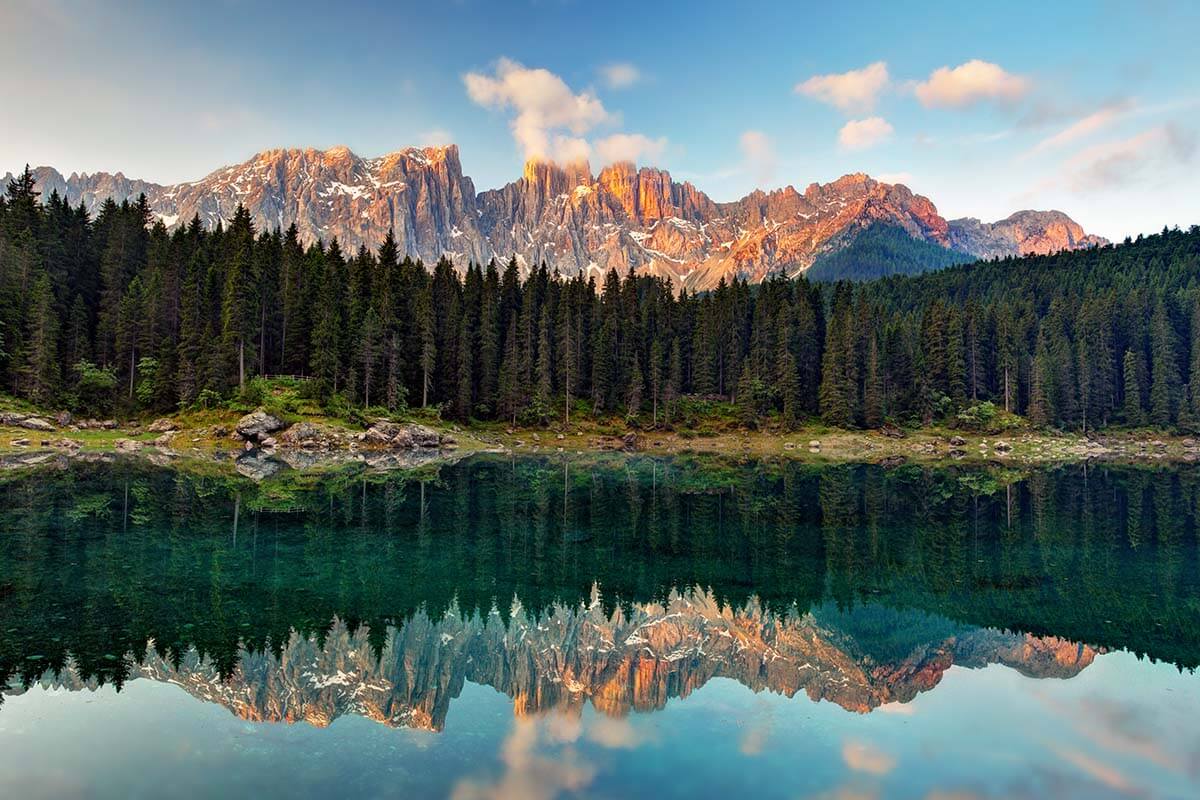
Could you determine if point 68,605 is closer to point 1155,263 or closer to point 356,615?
point 356,615

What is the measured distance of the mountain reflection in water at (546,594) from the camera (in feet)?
48.9

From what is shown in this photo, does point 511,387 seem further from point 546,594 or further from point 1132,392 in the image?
point 1132,392

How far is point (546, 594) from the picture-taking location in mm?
21984

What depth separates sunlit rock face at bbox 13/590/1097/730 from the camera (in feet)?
44.7

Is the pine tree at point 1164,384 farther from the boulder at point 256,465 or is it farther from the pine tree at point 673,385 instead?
the boulder at point 256,465

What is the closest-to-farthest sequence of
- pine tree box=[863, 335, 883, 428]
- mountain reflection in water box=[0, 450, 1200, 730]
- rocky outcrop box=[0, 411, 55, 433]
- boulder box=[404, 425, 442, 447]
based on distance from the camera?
mountain reflection in water box=[0, 450, 1200, 730] < rocky outcrop box=[0, 411, 55, 433] < boulder box=[404, 425, 442, 447] < pine tree box=[863, 335, 883, 428]

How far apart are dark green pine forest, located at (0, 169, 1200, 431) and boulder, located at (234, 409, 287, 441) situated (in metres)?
8.08

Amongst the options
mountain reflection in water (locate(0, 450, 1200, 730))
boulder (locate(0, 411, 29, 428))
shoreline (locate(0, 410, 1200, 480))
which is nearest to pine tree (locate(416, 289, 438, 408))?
shoreline (locate(0, 410, 1200, 480))

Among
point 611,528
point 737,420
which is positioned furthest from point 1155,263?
point 611,528

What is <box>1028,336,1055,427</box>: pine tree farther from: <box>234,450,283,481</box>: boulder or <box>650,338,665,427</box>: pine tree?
<box>234,450,283,481</box>: boulder

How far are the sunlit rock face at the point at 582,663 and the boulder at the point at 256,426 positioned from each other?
57939 mm

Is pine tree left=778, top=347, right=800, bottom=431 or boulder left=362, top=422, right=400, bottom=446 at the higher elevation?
pine tree left=778, top=347, right=800, bottom=431

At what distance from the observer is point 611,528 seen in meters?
34.2

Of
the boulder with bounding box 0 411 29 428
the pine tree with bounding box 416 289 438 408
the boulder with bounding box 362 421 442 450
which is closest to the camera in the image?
the boulder with bounding box 0 411 29 428
